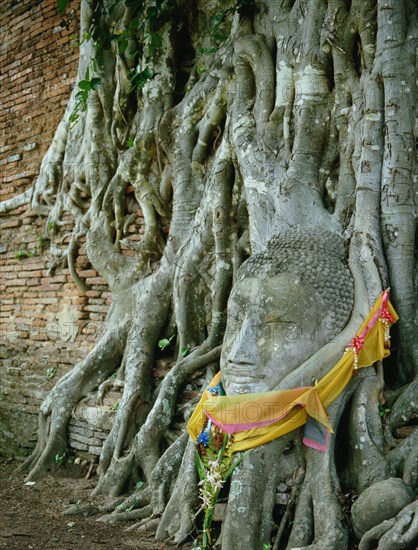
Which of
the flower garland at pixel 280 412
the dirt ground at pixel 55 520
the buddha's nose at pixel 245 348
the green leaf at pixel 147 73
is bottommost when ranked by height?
the dirt ground at pixel 55 520

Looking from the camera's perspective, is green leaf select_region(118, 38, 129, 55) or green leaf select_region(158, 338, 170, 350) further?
green leaf select_region(118, 38, 129, 55)

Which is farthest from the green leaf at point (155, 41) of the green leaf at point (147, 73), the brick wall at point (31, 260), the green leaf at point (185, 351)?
the green leaf at point (185, 351)

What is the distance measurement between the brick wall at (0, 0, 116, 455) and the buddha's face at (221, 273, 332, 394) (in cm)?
318

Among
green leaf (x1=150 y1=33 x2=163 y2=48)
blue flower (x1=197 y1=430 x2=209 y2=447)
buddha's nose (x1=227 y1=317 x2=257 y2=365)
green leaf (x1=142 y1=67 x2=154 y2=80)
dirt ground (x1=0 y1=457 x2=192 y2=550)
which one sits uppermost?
green leaf (x1=150 y1=33 x2=163 y2=48)

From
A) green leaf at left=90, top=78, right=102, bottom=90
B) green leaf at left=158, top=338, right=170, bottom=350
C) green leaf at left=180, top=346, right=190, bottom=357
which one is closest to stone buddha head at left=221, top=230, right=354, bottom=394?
green leaf at left=180, top=346, right=190, bottom=357

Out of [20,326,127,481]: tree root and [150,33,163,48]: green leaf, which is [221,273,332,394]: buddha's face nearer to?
[20,326,127,481]: tree root

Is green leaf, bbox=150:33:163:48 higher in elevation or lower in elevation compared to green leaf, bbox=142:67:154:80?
higher

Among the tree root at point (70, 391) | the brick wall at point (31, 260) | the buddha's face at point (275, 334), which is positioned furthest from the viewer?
the brick wall at point (31, 260)

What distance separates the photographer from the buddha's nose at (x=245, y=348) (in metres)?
4.21

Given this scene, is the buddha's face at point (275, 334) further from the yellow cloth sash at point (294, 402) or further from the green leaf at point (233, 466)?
the green leaf at point (233, 466)

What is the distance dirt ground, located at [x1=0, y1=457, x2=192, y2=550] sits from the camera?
4387 millimetres

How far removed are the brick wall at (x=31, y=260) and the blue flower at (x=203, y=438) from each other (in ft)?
9.82

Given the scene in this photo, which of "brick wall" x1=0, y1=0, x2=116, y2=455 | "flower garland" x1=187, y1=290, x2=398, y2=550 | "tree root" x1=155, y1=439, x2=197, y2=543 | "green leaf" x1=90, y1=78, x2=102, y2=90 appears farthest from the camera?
"brick wall" x1=0, y1=0, x2=116, y2=455

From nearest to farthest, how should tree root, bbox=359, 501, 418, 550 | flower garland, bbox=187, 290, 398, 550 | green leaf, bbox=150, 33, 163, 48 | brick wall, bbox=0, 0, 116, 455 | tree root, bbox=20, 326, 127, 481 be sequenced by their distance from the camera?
tree root, bbox=359, 501, 418, 550, flower garland, bbox=187, 290, 398, 550, tree root, bbox=20, 326, 127, 481, green leaf, bbox=150, 33, 163, 48, brick wall, bbox=0, 0, 116, 455
